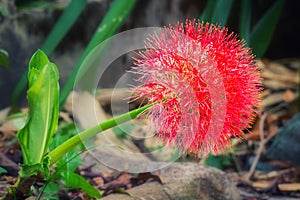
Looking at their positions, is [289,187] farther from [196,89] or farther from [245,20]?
[196,89]

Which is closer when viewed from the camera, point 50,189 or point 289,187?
point 50,189

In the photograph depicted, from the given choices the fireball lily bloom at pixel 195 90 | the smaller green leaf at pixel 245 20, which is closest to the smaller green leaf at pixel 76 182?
the fireball lily bloom at pixel 195 90

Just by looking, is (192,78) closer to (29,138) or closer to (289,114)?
(29,138)

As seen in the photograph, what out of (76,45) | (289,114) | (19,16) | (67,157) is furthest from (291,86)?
(67,157)

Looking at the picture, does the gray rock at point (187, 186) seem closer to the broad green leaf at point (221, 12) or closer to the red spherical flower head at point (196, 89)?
the red spherical flower head at point (196, 89)

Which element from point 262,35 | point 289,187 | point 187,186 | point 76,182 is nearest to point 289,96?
point 262,35

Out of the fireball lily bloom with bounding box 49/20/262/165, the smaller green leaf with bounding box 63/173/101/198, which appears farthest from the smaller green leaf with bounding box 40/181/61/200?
the fireball lily bloom with bounding box 49/20/262/165

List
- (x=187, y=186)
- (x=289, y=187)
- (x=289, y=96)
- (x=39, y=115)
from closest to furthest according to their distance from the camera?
1. (x=39, y=115)
2. (x=187, y=186)
3. (x=289, y=187)
4. (x=289, y=96)
